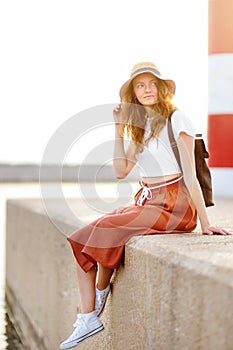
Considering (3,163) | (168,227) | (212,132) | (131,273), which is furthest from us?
(3,163)

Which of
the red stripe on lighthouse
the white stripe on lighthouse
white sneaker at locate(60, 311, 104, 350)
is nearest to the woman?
white sneaker at locate(60, 311, 104, 350)

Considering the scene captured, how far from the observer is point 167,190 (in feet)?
9.51

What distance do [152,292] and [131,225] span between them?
46cm

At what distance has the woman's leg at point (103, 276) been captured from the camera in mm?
2814

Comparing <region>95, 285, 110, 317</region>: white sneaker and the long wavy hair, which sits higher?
the long wavy hair

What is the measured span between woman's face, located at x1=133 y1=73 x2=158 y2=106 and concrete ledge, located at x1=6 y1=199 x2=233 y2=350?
1.67ft

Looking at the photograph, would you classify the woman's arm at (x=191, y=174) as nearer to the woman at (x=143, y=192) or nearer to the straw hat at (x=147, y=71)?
the woman at (x=143, y=192)

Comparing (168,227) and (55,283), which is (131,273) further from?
(55,283)

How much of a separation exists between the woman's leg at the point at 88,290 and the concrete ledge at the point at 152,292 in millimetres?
70

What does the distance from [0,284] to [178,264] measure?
4.78 meters

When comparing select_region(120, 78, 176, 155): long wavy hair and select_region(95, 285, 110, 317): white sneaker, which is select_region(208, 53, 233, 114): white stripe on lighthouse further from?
select_region(95, 285, 110, 317): white sneaker

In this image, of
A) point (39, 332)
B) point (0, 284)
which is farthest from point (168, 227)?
point (0, 284)

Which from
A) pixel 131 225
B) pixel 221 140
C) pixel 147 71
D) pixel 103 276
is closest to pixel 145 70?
pixel 147 71

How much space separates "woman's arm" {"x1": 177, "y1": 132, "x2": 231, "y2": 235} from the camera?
2797 millimetres
